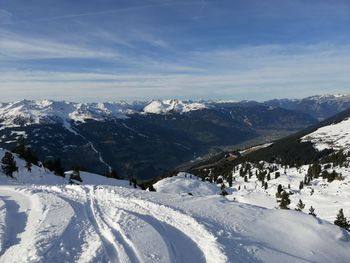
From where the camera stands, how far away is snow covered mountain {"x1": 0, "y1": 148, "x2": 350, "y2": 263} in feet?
65.5

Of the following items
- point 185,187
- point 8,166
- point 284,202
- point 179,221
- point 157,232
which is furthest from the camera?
point 185,187

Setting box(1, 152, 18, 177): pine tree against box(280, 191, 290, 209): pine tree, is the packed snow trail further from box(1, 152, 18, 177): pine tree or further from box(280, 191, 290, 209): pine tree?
box(1, 152, 18, 177): pine tree

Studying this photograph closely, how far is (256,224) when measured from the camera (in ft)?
86.8

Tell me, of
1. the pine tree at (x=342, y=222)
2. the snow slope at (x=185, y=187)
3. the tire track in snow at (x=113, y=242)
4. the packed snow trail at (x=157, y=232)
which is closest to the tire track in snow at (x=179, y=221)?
the packed snow trail at (x=157, y=232)

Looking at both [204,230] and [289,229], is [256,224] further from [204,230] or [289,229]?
[204,230]

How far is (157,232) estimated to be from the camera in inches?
904

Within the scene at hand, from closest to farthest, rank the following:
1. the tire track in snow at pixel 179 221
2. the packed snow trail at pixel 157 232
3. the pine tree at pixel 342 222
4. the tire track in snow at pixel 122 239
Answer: the tire track in snow at pixel 122 239
the packed snow trail at pixel 157 232
the tire track in snow at pixel 179 221
the pine tree at pixel 342 222

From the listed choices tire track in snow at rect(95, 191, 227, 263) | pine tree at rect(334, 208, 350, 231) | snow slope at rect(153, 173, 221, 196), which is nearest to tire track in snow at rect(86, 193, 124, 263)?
tire track in snow at rect(95, 191, 227, 263)

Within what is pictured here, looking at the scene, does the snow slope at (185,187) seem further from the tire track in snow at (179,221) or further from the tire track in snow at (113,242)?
the tire track in snow at (113,242)

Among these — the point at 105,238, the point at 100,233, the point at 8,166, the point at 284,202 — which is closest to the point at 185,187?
the point at 284,202

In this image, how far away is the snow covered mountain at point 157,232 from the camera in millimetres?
19969

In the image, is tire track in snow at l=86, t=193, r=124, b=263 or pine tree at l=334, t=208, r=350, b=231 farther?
pine tree at l=334, t=208, r=350, b=231

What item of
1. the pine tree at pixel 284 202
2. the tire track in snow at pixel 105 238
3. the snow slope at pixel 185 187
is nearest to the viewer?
the tire track in snow at pixel 105 238

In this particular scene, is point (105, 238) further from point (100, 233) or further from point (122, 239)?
point (100, 233)
